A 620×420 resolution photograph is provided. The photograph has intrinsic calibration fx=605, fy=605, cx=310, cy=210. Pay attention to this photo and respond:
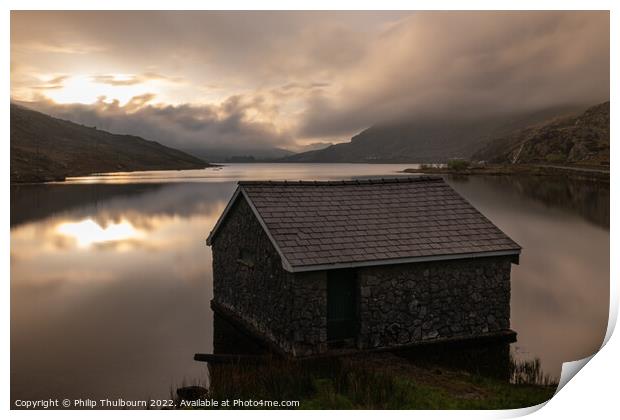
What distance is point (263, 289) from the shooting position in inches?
535

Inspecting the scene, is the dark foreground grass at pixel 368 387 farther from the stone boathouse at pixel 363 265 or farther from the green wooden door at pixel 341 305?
the stone boathouse at pixel 363 265

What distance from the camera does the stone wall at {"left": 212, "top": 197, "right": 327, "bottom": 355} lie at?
12203 mm

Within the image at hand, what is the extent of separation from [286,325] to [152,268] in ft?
37.7

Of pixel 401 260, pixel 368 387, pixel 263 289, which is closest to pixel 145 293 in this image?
pixel 263 289

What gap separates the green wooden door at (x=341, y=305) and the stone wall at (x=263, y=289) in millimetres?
344

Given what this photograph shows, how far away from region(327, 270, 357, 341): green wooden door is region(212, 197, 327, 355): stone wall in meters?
0.34

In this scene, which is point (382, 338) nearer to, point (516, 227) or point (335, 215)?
point (335, 215)

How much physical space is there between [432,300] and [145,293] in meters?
9.97

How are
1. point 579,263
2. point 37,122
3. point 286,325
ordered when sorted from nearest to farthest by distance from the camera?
point 286,325 < point 579,263 < point 37,122

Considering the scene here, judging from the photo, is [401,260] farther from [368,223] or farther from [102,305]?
[102,305]

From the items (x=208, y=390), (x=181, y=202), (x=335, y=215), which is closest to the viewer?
(x=208, y=390)

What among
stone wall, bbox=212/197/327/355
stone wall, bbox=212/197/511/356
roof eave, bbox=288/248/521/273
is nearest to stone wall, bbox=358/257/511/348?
stone wall, bbox=212/197/511/356
